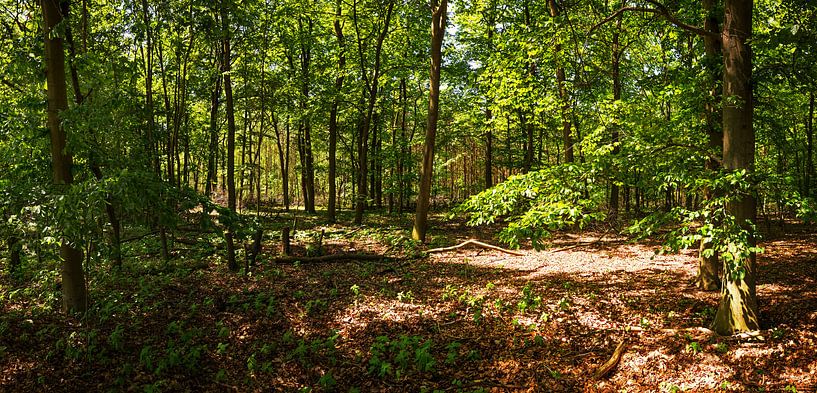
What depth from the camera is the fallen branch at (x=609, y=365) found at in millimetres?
5719

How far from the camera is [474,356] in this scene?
21.3 ft

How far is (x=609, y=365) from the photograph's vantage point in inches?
230

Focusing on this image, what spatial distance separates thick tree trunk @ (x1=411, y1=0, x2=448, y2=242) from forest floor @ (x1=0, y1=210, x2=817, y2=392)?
4.23 meters

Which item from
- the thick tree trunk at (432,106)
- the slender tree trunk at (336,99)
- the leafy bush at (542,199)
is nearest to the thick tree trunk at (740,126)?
the leafy bush at (542,199)

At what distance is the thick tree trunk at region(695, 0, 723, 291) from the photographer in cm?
685

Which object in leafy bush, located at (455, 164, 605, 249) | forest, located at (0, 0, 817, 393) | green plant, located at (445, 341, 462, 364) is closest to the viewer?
forest, located at (0, 0, 817, 393)

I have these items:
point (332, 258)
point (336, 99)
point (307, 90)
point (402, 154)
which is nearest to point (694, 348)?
point (332, 258)

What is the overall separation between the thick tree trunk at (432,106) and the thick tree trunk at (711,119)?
8035 mm

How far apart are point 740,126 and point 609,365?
4069mm

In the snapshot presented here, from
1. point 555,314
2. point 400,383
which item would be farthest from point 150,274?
point 555,314

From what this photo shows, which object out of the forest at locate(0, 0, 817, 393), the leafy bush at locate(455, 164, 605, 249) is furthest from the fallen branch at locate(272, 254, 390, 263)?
the leafy bush at locate(455, 164, 605, 249)

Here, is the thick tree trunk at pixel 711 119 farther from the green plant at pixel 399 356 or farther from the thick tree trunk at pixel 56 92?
the thick tree trunk at pixel 56 92

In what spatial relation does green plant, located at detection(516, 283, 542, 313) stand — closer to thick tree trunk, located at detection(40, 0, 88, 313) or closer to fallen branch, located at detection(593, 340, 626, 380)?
fallen branch, located at detection(593, 340, 626, 380)

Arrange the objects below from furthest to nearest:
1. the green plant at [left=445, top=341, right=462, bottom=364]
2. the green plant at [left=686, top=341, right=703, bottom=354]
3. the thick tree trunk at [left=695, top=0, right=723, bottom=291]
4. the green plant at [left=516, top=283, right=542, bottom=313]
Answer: the green plant at [left=516, top=283, right=542, bottom=313]
the thick tree trunk at [left=695, top=0, right=723, bottom=291]
the green plant at [left=445, top=341, right=462, bottom=364]
the green plant at [left=686, top=341, right=703, bottom=354]
